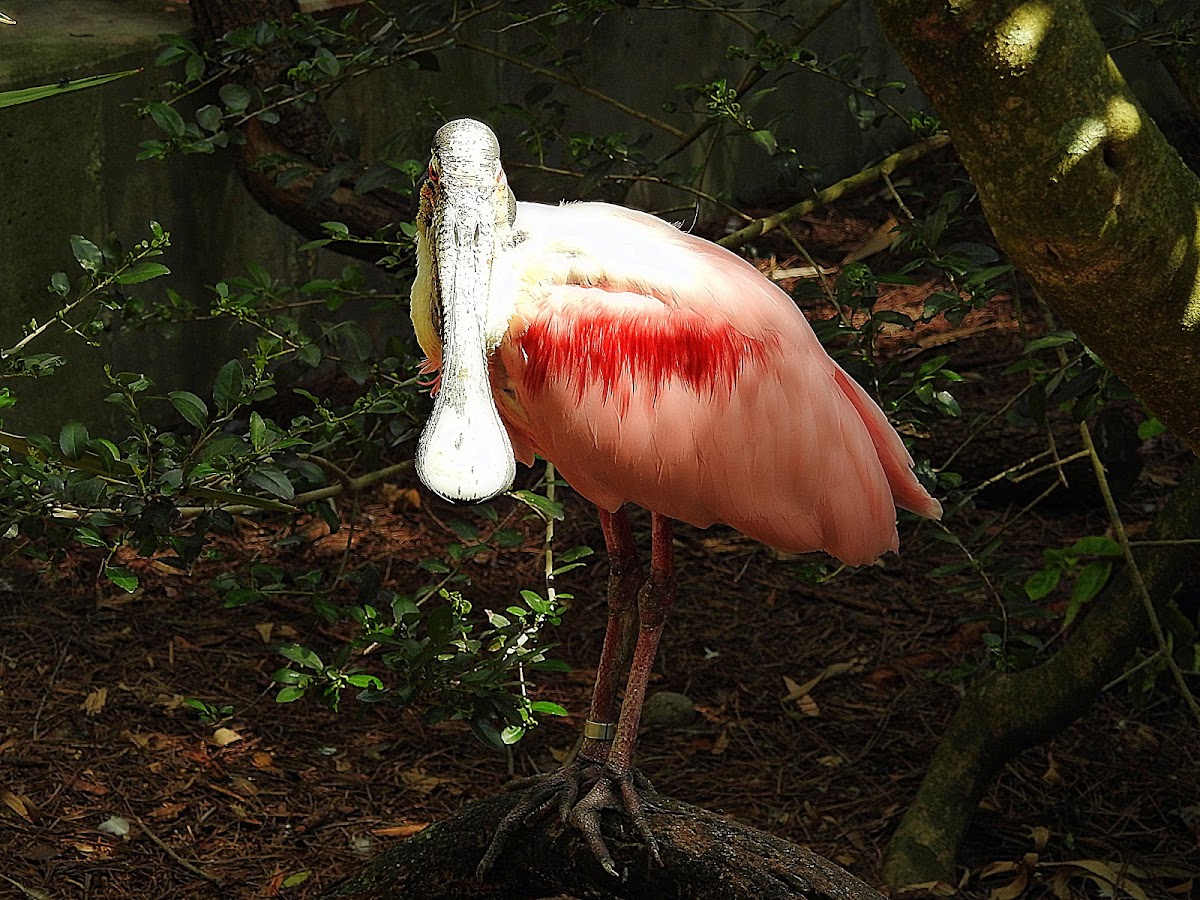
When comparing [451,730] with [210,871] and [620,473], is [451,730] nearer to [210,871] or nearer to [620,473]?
[210,871]

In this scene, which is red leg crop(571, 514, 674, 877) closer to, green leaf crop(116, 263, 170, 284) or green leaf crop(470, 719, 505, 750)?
green leaf crop(470, 719, 505, 750)

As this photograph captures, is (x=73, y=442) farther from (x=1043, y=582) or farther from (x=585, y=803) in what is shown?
(x=1043, y=582)

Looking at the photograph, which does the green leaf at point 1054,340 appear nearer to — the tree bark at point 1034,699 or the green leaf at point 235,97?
the tree bark at point 1034,699

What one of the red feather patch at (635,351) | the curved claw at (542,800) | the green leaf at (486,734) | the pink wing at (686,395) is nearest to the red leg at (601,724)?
the curved claw at (542,800)

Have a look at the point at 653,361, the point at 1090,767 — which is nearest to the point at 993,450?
the point at 1090,767

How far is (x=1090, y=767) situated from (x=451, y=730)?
6.04 ft

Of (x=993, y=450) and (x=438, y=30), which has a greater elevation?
(x=438, y=30)

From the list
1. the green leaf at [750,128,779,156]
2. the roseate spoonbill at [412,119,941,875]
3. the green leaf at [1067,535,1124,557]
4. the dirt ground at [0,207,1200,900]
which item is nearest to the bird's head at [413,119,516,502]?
Answer: the roseate spoonbill at [412,119,941,875]

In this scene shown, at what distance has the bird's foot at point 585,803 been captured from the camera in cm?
263

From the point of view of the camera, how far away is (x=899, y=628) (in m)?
4.59

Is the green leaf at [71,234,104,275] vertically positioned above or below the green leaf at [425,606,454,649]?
above

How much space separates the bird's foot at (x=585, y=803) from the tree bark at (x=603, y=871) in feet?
0.08

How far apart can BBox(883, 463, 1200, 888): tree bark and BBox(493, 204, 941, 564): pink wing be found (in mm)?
1074

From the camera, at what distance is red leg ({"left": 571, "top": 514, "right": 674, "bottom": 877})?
264 cm
